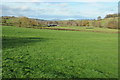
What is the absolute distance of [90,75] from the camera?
22.1 ft

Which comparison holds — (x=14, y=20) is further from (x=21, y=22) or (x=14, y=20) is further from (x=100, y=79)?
(x=100, y=79)

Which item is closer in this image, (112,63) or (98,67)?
(98,67)

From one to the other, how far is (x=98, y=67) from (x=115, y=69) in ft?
3.25

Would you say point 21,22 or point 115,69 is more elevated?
point 21,22

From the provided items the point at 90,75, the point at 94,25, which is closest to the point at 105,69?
the point at 90,75

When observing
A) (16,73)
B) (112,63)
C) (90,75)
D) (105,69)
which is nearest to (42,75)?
(16,73)

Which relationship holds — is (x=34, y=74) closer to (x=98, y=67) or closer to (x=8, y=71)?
(x=8, y=71)

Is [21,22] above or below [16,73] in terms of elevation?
above

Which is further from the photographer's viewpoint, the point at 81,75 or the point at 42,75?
the point at 81,75

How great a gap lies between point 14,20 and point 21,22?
2.32 metres

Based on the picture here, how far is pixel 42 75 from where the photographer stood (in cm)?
583

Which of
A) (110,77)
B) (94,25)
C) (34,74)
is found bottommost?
(110,77)

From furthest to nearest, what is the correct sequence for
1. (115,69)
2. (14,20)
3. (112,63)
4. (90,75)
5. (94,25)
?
1. (94,25)
2. (14,20)
3. (112,63)
4. (115,69)
5. (90,75)

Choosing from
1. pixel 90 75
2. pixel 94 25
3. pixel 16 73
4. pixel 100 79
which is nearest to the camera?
pixel 16 73
